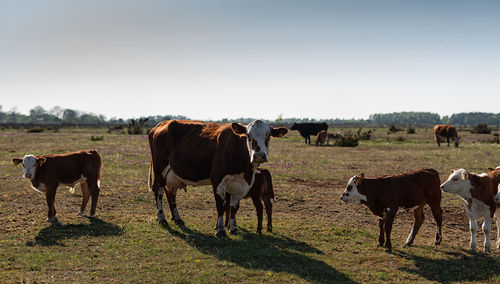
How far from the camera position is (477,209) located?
28.3 feet

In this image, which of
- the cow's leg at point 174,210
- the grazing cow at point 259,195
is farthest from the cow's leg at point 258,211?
the cow's leg at point 174,210

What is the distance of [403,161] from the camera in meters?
24.6

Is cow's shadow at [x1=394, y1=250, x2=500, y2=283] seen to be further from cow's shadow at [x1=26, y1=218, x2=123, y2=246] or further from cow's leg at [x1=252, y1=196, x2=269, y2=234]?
cow's shadow at [x1=26, y1=218, x2=123, y2=246]

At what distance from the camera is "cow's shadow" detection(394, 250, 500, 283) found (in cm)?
695

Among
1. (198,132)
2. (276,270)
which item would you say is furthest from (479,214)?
(198,132)

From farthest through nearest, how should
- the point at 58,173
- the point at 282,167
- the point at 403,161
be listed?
→ 1. the point at 403,161
2. the point at 282,167
3. the point at 58,173

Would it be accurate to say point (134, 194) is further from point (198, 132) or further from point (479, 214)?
point (479, 214)

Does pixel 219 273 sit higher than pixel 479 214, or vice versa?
pixel 479 214

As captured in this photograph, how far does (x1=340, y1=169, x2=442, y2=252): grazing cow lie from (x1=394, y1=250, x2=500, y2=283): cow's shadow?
0.73 meters

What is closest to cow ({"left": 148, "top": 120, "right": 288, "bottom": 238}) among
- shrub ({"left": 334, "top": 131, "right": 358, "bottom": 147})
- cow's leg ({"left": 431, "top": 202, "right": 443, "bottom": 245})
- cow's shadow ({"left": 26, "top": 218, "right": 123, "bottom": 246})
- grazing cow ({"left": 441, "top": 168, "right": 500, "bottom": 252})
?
cow's shadow ({"left": 26, "top": 218, "right": 123, "bottom": 246})

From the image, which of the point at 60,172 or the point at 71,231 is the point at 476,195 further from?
the point at 60,172

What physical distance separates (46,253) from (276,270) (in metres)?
5.00

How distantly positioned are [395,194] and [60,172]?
919cm

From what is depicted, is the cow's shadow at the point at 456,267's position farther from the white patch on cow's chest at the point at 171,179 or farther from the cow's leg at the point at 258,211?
the white patch on cow's chest at the point at 171,179
